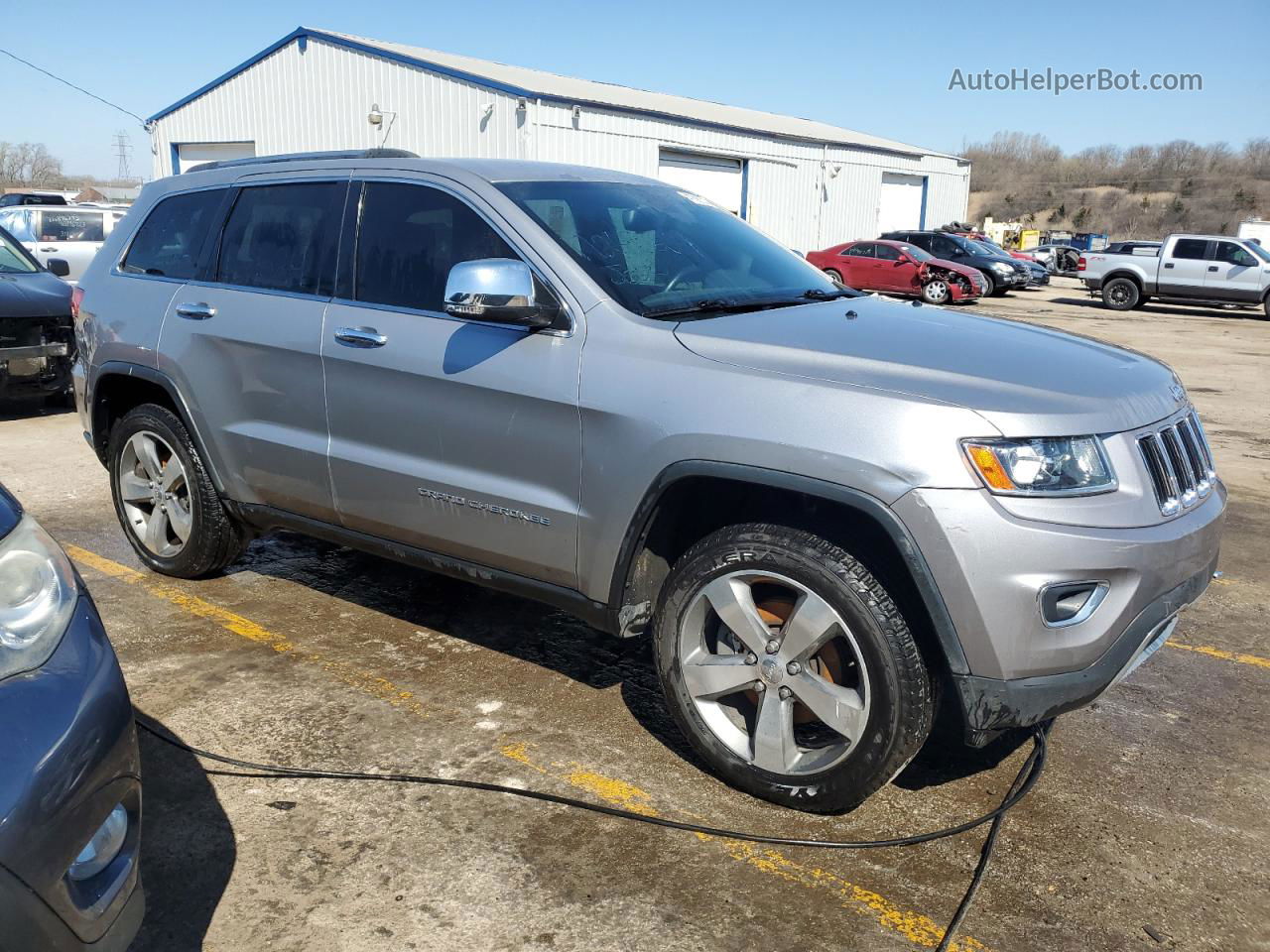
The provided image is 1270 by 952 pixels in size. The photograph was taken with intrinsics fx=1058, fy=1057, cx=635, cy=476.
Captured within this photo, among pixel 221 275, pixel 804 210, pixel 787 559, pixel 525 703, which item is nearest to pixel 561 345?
pixel 787 559

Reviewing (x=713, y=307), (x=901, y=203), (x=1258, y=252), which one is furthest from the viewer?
(x=901, y=203)

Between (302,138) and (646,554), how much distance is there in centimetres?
2549

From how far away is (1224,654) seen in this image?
4457 mm

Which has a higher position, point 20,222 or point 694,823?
point 20,222

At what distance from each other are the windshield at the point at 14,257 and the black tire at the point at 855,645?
28.1 ft

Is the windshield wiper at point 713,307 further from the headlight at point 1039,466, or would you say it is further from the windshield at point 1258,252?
the windshield at point 1258,252

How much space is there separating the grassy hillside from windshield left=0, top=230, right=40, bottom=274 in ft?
270

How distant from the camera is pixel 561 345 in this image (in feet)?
11.2

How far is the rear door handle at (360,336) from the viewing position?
12.7 ft

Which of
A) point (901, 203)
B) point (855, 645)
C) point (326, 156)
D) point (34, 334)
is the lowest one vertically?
point (855, 645)

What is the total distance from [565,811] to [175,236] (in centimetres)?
330

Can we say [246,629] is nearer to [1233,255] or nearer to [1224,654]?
[1224,654]

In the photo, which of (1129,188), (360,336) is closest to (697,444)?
(360,336)

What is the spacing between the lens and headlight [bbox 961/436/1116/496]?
8.88ft
